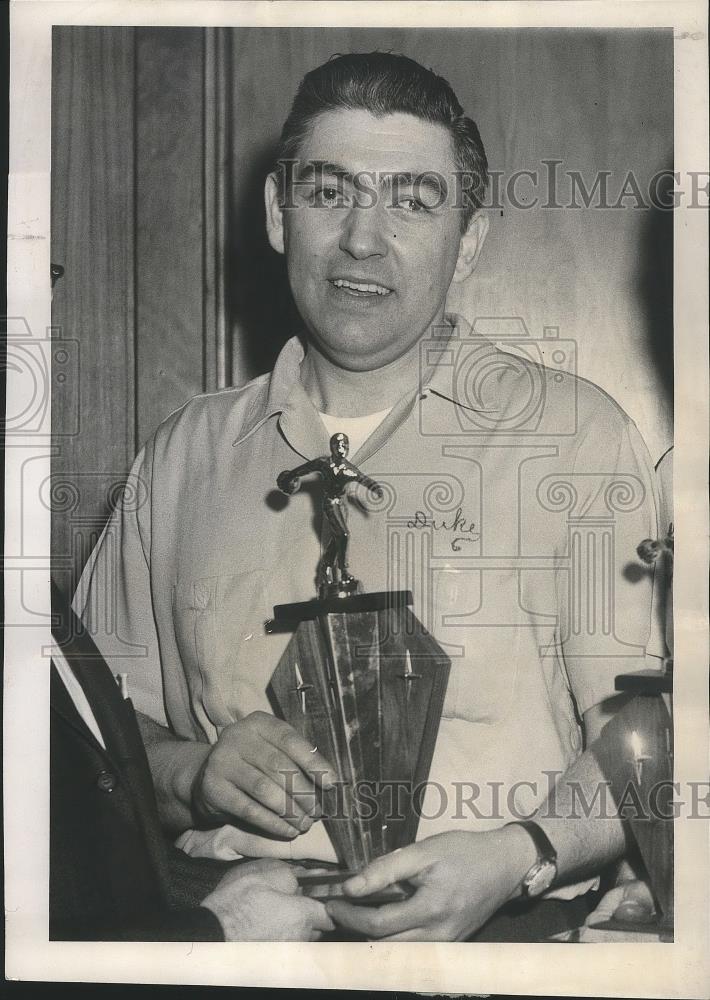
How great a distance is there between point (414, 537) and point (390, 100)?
482mm

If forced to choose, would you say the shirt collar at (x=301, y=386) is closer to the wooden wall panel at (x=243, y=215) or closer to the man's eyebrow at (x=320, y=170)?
the wooden wall panel at (x=243, y=215)

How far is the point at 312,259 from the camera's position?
46.8 inches

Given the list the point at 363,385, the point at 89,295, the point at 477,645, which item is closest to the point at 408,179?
the point at 363,385

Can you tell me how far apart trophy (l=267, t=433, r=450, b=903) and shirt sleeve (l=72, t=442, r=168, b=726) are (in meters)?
0.16

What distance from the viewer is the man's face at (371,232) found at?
1.17m

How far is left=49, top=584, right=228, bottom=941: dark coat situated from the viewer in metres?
1.19

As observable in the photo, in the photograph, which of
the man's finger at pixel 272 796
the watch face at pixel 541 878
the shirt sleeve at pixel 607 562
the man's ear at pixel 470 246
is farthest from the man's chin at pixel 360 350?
the watch face at pixel 541 878

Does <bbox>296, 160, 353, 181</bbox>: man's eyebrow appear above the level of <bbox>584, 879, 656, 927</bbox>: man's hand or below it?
A: above

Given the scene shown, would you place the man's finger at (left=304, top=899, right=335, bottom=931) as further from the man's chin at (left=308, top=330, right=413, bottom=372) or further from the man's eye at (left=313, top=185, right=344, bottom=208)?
the man's eye at (left=313, top=185, right=344, bottom=208)

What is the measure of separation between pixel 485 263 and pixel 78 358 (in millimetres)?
477

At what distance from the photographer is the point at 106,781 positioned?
47.8 inches

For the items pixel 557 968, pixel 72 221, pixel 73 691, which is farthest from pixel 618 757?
pixel 72 221

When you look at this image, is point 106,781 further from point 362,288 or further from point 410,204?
point 410,204

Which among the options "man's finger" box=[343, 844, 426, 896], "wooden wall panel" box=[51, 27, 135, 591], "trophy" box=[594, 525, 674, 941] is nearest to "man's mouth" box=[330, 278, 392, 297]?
"wooden wall panel" box=[51, 27, 135, 591]
